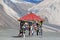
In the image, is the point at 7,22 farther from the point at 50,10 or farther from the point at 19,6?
the point at 50,10

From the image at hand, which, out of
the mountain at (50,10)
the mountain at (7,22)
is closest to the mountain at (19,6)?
the mountain at (50,10)

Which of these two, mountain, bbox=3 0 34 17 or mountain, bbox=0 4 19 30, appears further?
mountain, bbox=3 0 34 17

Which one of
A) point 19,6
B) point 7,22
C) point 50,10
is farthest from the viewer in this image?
point 19,6

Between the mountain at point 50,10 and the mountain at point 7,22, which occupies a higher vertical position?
the mountain at point 50,10

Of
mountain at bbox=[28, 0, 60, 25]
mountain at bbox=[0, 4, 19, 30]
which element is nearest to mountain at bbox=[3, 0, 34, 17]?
mountain at bbox=[28, 0, 60, 25]

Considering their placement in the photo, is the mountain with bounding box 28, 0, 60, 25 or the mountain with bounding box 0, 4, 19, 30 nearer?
the mountain with bounding box 0, 4, 19, 30

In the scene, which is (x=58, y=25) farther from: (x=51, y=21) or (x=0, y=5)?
(x=0, y=5)

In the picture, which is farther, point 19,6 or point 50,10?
point 19,6

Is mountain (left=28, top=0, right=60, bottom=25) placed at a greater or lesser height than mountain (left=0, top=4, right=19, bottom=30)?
greater

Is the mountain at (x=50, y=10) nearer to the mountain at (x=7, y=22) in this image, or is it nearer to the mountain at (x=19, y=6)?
the mountain at (x=19, y=6)

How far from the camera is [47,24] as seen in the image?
25.2 m

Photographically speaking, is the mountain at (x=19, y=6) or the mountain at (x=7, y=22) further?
the mountain at (x=19, y=6)

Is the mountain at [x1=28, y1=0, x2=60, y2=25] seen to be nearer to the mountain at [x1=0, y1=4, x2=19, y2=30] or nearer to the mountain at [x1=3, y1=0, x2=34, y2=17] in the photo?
the mountain at [x1=3, y1=0, x2=34, y2=17]

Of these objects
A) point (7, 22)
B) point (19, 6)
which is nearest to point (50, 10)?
point (19, 6)
